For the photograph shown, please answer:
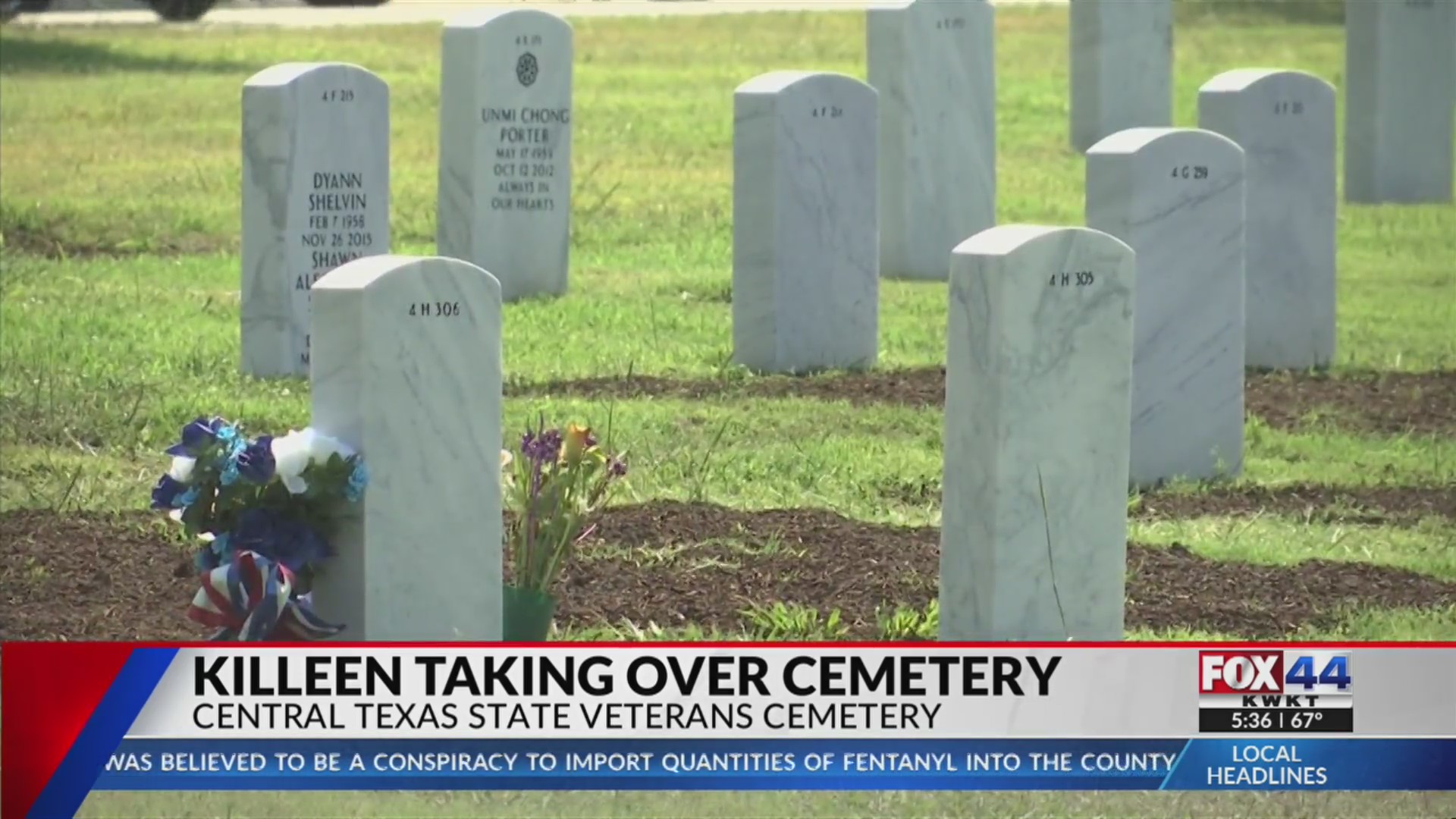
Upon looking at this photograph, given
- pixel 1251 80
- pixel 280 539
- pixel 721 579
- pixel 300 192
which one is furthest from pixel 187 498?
pixel 1251 80

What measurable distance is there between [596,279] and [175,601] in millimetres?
7231

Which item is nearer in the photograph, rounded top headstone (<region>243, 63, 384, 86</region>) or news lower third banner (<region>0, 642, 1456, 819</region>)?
news lower third banner (<region>0, 642, 1456, 819</region>)

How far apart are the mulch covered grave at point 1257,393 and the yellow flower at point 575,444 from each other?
11.8 feet

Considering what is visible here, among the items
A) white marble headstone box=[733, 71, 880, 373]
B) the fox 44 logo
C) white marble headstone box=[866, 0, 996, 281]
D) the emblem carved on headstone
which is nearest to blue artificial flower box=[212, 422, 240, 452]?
the fox 44 logo

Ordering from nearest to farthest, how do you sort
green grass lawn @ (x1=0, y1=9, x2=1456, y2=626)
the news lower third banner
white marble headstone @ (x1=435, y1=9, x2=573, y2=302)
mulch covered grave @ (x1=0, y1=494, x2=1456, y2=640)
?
the news lower third banner, mulch covered grave @ (x1=0, y1=494, x2=1456, y2=640), green grass lawn @ (x1=0, y1=9, x2=1456, y2=626), white marble headstone @ (x1=435, y1=9, x2=573, y2=302)

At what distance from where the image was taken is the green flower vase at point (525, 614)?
706 centimetres

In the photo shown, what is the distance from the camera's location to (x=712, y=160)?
19.4 meters

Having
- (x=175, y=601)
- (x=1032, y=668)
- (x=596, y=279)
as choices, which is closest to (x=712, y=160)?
(x=596, y=279)

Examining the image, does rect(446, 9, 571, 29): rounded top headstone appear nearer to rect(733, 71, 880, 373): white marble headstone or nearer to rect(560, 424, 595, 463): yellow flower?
rect(733, 71, 880, 373): white marble headstone

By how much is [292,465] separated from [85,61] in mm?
19541

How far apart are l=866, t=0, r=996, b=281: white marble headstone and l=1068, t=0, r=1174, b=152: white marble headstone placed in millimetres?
4603

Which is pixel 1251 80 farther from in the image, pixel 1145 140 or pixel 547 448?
pixel 547 448

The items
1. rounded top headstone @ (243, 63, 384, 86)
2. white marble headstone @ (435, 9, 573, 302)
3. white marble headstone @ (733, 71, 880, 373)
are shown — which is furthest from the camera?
white marble headstone @ (435, 9, 573, 302)

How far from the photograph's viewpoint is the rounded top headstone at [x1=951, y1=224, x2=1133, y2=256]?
6.86 metres
